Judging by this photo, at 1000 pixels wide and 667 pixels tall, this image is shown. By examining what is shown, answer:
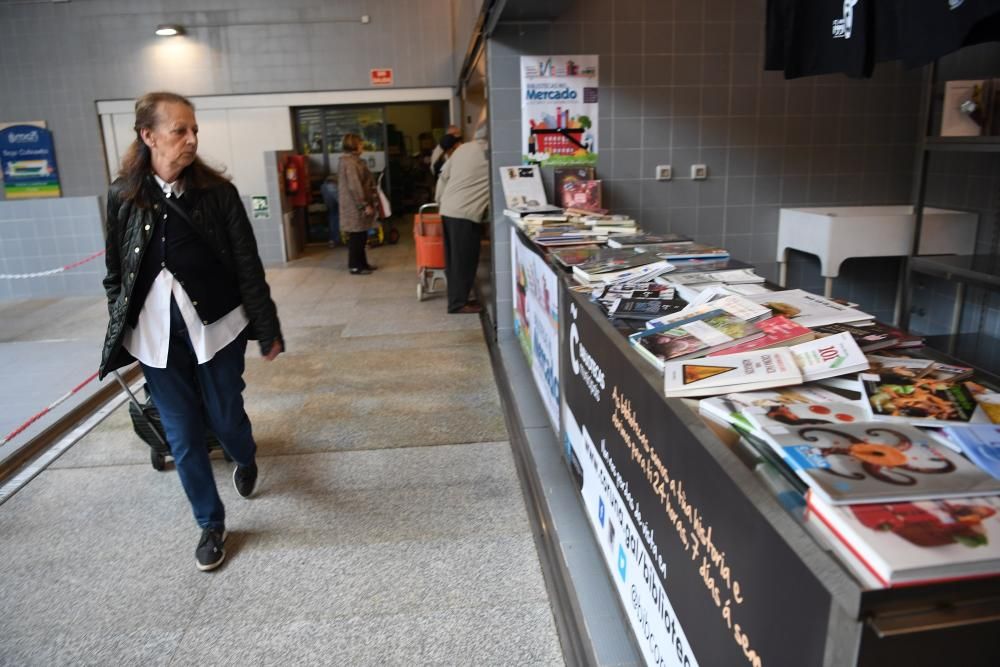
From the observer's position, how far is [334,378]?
14.4ft

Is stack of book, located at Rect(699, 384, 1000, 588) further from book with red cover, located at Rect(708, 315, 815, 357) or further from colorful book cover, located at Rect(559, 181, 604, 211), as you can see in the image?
colorful book cover, located at Rect(559, 181, 604, 211)

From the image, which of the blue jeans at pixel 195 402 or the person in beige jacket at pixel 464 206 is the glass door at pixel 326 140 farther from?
the blue jeans at pixel 195 402

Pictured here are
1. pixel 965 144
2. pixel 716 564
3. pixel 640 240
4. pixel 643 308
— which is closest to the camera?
pixel 716 564

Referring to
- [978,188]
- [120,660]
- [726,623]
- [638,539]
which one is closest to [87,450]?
[120,660]

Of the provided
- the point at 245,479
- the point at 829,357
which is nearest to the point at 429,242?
the point at 245,479

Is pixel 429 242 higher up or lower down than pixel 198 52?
lower down

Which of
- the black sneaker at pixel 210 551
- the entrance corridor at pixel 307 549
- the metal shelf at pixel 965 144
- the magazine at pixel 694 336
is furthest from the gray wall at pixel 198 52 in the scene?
the magazine at pixel 694 336

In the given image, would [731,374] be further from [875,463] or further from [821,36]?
[821,36]

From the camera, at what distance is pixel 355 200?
7.74 m

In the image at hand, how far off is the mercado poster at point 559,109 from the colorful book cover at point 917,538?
12.8 feet

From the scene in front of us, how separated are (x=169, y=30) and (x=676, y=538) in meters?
9.74

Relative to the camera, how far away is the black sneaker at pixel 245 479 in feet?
9.32

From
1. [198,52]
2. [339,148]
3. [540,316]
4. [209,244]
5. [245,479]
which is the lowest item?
[245,479]

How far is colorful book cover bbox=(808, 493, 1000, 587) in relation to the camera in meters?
0.72
